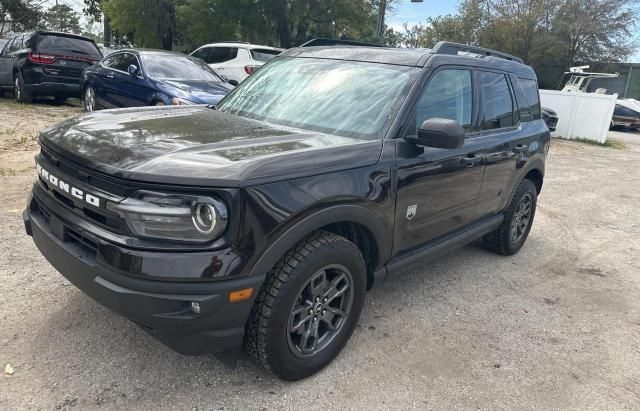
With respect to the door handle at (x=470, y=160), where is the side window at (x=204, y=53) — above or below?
above

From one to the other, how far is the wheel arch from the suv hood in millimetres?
232

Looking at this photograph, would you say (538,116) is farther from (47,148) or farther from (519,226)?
(47,148)

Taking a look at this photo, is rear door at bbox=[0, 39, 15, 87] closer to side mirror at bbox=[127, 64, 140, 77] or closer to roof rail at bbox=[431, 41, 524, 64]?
side mirror at bbox=[127, 64, 140, 77]

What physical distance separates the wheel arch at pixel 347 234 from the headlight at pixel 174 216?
278mm

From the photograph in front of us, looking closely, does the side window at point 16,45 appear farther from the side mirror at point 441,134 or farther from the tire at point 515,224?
the side mirror at point 441,134

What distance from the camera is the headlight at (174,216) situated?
2.23 meters

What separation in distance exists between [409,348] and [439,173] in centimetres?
116

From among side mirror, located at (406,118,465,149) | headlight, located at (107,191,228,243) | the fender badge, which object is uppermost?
side mirror, located at (406,118,465,149)

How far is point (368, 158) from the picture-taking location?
2.88 metres

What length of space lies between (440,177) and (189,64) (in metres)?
6.63

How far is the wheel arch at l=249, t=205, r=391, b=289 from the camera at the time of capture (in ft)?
7.86

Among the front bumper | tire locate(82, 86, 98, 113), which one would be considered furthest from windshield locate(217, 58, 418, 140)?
tire locate(82, 86, 98, 113)

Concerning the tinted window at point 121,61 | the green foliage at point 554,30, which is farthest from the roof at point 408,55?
the green foliage at point 554,30

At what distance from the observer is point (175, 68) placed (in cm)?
852
